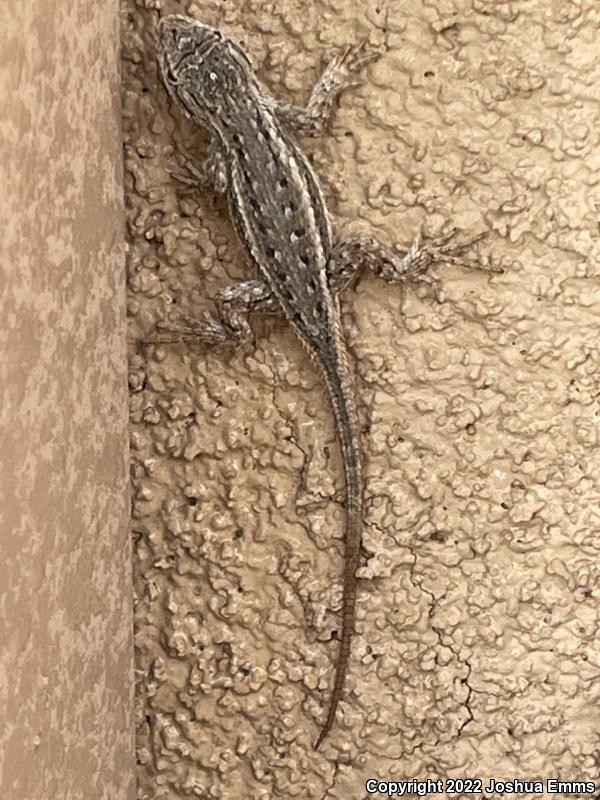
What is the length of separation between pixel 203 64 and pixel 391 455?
2.09 feet

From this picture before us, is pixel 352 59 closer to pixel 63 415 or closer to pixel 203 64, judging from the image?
pixel 203 64

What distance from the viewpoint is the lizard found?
5.95 ft

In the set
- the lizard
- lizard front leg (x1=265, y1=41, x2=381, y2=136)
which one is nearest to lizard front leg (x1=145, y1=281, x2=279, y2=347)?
the lizard

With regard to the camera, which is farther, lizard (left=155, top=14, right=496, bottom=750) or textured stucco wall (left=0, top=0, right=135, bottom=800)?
lizard (left=155, top=14, right=496, bottom=750)

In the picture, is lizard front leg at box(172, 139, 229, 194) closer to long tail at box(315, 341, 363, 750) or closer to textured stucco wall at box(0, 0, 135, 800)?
textured stucco wall at box(0, 0, 135, 800)

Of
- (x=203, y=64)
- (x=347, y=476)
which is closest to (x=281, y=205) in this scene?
(x=203, y=64)

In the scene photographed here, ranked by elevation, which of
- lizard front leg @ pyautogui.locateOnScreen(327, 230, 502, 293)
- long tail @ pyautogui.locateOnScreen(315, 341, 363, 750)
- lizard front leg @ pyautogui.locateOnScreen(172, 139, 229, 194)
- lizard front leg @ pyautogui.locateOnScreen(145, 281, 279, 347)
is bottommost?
long tail @ pyautogui.locateOnScreen(315, 341, 363, 750)

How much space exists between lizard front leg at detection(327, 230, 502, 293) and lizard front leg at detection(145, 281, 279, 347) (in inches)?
4.2

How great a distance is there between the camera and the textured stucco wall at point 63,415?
4.64 feet

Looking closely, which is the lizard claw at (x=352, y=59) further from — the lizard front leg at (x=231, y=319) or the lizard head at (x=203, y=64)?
the lizard front leg at (x=231, y=319)

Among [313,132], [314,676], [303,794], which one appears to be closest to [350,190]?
[313,132]

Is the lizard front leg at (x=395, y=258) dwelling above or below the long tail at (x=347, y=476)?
above

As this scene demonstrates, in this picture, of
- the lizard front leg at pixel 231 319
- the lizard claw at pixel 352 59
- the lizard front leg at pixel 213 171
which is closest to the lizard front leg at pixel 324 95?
the lizard claw at pixel 352 59

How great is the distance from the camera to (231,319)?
186 centimetres
